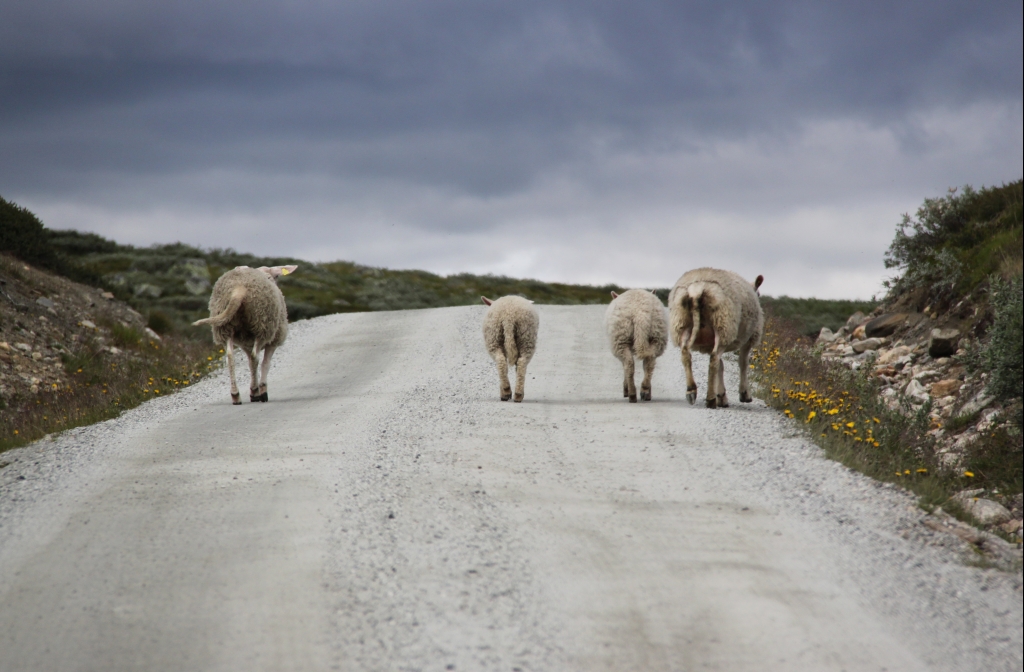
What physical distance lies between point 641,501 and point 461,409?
175 inches

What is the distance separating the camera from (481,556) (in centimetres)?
621

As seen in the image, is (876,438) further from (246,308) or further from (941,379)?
(246,308)

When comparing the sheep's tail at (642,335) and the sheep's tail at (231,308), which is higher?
the sheep's tail at (231,308)

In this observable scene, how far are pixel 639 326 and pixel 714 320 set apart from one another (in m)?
1.07

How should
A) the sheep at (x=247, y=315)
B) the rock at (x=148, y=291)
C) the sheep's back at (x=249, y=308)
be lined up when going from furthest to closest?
the rock at (x=148, y=291), the sheep's back at (x=249, y=308), the sheep at (x=247, y=315)

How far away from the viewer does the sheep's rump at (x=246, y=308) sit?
43.2 feet

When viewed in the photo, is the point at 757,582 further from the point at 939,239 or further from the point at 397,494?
the point at 939,239

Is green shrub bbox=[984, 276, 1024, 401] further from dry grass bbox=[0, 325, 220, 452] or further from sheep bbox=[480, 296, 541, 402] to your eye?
dry grass bbox=[0, 325, 220, 452]

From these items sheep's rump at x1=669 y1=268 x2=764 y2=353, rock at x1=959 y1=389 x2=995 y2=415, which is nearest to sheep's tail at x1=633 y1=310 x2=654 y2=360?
sheep's rump at x1=669 y1=268 x2=764 y2=353

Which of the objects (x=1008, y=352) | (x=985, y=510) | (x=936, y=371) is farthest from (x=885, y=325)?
(x=985, y=510)

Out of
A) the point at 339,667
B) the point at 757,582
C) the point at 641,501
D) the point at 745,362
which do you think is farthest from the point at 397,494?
the point at 745,362

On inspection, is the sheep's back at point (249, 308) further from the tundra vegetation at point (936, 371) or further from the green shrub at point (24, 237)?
the green shrub at point (24, 237)

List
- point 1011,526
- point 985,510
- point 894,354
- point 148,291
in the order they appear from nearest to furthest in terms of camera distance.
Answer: point 1011,526 → point 985,510 → point 894,354 → point 148,291

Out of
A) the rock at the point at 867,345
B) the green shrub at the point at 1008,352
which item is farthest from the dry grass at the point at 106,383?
the rock at the point at 867,345
